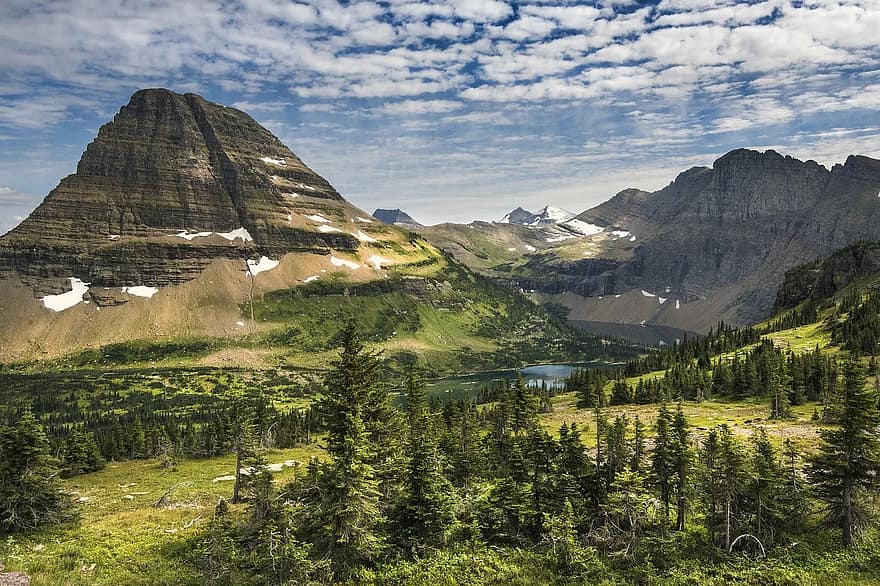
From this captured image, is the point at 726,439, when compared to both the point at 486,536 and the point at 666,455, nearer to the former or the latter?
the point at 666,455

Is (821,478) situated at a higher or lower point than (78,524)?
higher

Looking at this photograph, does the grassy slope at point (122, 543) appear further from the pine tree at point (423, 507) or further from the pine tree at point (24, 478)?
the pine tree at point (423, 507)

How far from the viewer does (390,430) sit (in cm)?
4503

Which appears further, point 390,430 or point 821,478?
point 390,430

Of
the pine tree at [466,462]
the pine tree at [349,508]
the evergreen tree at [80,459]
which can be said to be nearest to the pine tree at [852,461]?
the pine tree at [466,462]

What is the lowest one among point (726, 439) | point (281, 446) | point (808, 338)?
point (281, 446)

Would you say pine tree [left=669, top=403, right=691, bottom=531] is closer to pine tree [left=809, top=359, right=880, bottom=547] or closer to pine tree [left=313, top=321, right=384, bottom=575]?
pine tree [left=809, top=359, right=880, bottom=547]

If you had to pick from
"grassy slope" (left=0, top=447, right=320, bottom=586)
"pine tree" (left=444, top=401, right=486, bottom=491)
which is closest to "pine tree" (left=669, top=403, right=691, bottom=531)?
"pine tree" (left=444, top=401, right=486, bottom=491)

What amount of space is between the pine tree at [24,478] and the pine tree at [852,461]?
52998 millimetres

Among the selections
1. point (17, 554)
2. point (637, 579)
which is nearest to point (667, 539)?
point (637, 579)

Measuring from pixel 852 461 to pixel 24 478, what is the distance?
55.1m

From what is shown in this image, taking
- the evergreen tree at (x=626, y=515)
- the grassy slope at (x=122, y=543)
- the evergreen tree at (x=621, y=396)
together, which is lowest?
the evergreen tree at (x=621, y=396)

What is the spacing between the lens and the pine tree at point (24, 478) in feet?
120

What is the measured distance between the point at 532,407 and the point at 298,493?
3600 cm
